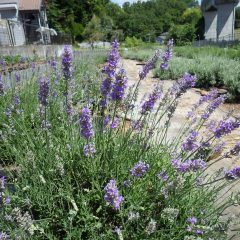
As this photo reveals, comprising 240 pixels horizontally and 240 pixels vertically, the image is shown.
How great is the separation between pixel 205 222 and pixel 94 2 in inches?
2265

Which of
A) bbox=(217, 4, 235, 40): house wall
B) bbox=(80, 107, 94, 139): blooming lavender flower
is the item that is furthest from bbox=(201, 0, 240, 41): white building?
bbox=(80, 107, 94, 139): blooming lavender flower

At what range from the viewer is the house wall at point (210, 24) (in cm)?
3519

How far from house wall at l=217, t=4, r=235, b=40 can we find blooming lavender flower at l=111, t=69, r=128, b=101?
31876 millimetres

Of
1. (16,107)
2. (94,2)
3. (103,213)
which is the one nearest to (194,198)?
(103,213)

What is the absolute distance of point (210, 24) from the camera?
3588 centimetres

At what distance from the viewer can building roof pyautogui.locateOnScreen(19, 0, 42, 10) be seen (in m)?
32.8

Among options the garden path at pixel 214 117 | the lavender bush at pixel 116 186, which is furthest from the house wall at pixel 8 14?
the lavender bush at pixel 116 186

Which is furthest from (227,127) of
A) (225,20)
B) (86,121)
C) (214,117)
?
(225,20)

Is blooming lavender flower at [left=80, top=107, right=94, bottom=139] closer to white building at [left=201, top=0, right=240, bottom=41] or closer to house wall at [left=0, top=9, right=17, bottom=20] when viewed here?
house wall at [left=0, top=9, right=17, bottom=20]

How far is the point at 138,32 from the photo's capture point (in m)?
85.1

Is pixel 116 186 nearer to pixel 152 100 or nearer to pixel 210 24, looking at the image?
pixel 152 100

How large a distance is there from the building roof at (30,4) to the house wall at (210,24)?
1588 cm

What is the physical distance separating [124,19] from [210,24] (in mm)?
56162

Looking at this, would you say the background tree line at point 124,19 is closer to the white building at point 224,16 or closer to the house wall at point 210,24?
the house wall at point 210,24
